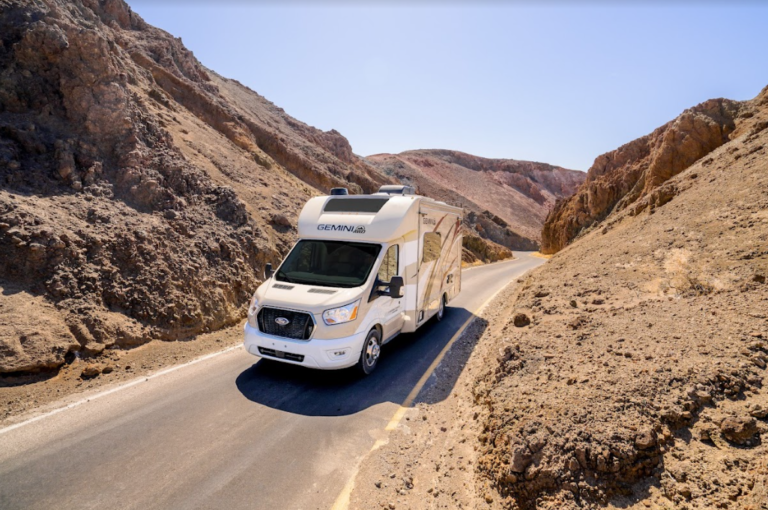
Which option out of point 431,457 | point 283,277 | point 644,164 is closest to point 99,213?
point 283,277

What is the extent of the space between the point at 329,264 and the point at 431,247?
9.55ft

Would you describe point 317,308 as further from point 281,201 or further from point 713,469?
point 281,201

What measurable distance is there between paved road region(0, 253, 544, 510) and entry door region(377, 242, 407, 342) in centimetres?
91

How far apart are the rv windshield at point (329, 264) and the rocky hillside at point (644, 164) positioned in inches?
382

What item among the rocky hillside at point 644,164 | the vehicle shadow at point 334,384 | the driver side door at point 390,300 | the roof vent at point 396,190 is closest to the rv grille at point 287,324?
Result: the vehicle shadow at point 334,384

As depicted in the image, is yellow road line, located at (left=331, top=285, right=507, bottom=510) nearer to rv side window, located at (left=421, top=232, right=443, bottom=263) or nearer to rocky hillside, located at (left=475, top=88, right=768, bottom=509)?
rocky hillside, located at (left=475, top=88, right=768, bottom=509)

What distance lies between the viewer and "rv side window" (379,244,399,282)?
6.97 meters

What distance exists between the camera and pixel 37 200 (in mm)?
8094

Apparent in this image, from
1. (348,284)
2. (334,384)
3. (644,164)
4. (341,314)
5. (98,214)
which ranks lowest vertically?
(334,384)

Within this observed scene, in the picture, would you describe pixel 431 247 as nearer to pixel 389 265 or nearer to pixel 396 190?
pixel 396 190

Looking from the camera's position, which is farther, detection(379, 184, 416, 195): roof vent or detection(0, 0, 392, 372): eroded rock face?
detection(379, 184, 416, 195): roof vent

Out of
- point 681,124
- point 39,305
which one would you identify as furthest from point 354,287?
point 681,124

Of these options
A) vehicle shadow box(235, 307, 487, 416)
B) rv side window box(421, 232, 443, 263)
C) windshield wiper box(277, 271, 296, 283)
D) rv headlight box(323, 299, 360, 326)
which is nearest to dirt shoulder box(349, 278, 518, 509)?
vehicle shadow box(235, 307, 487, 416)

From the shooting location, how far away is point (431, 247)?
9.05 m
